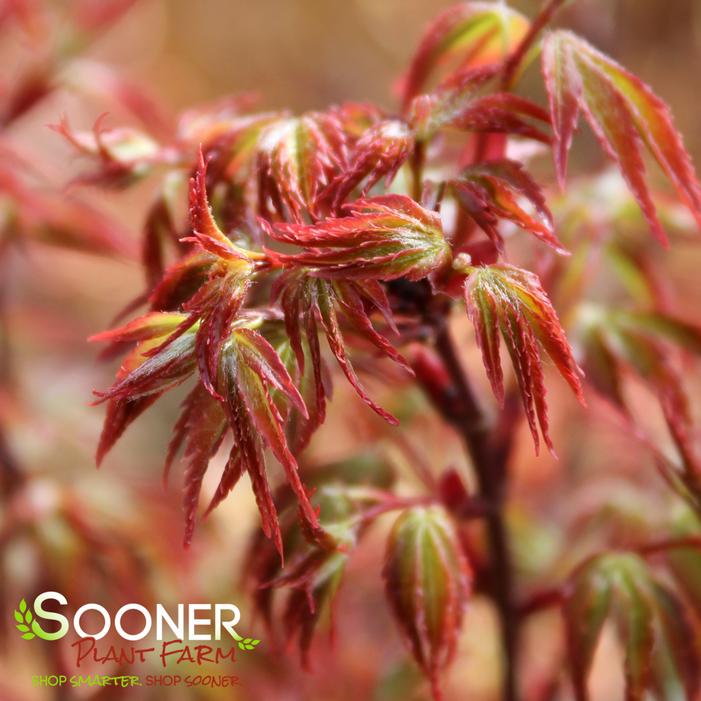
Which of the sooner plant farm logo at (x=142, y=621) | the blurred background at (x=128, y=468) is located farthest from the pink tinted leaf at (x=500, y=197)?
the sooner plant farm logo at (x=142, y=621)

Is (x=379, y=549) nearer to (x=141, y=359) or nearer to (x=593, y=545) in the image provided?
(x=593, y=545)

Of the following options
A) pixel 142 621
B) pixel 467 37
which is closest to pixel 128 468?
pixel 142 621

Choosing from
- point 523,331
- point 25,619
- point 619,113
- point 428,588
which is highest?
point 619,113

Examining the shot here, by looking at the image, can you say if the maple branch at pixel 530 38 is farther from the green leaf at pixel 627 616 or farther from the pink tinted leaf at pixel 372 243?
the green leaf at pixel 627 616

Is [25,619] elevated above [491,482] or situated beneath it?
situated beneath

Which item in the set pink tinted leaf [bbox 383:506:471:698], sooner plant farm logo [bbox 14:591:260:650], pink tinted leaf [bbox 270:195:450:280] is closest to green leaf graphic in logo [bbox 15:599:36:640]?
sooner plant farm logo [bbox 14:591:260:650]

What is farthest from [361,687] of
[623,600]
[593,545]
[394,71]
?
[394,71]

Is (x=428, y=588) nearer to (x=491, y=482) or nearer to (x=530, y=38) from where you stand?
(x=491, y=482)
